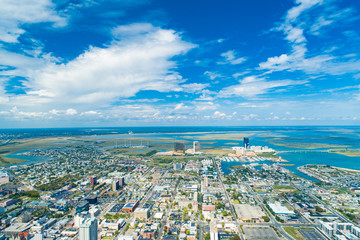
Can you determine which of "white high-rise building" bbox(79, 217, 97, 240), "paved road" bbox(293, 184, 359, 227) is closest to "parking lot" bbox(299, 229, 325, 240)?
"paved road" bbox(293, 184, 359, 227)

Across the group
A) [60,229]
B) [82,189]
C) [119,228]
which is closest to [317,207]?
[119,228]

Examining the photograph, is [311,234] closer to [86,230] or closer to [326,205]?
[326,205]

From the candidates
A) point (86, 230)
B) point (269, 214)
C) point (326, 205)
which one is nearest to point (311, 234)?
point (269, 214)

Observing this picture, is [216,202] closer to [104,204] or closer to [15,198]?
[104,204]

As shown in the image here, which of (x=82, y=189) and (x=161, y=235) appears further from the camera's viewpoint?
(x=82, y=189)

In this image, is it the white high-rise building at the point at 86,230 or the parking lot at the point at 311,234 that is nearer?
the white high-rise building at the point at 86,230

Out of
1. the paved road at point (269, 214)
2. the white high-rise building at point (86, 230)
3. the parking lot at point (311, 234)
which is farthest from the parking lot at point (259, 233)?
the white high-rise building at point (86, 230)

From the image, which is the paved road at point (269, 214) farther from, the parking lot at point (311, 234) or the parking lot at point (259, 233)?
the parking lot at point (311, 234)

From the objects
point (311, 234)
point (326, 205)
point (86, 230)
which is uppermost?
point (86, 230)
